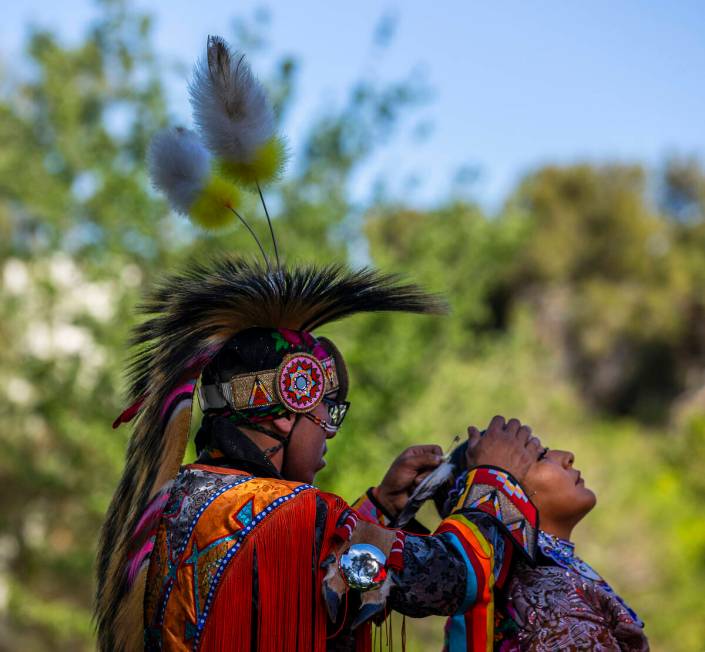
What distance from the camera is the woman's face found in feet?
8.23

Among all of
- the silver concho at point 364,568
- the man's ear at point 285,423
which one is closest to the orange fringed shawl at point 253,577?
the silver concho at point 364,568

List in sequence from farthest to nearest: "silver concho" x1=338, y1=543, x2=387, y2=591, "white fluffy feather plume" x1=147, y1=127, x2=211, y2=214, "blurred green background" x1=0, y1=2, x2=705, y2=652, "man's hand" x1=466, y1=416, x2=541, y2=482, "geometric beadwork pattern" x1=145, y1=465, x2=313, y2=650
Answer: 1. "blurred green background" x1=0, y1=2, x2=705, y2=652
2. "white fluffy feather plume" x1=147, y1=127, x2=211, y2=214
3. "man's hand" x1=466, y1=416, x2=541, y2=482
4. "geometric beadwork pattern" x1=145, y1=465, x2=313, y2=650
5. "silver concho" x1=338, y1=543, x2=387, y2=591

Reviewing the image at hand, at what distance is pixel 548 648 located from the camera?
7.75 feet

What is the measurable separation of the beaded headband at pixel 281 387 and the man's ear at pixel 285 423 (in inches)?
1.6

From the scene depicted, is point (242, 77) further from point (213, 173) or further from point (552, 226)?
point (552, 226)

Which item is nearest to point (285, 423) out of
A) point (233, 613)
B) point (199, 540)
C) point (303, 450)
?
point (303, 450)

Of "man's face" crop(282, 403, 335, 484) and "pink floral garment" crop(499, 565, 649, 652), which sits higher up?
"man's face" crop(282, 403, 335, 484)

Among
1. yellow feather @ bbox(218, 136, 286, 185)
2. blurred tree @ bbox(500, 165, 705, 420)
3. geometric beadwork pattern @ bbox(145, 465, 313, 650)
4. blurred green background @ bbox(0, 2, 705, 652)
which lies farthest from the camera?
blurred tree @ bbox(500, 165, 705, 420)

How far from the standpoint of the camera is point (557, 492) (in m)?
2.52

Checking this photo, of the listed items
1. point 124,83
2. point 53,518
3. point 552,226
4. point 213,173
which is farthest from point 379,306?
point 552,226

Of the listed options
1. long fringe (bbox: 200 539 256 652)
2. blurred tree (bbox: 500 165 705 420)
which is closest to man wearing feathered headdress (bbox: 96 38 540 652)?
long fringe (bbox: 200 539 256 652)

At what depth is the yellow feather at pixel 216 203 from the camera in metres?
2.91

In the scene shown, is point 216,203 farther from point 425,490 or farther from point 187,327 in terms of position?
point 425,490

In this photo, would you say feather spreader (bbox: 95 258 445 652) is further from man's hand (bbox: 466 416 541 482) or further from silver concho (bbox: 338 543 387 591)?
silver concho (bbox: 338 543 387 591)
